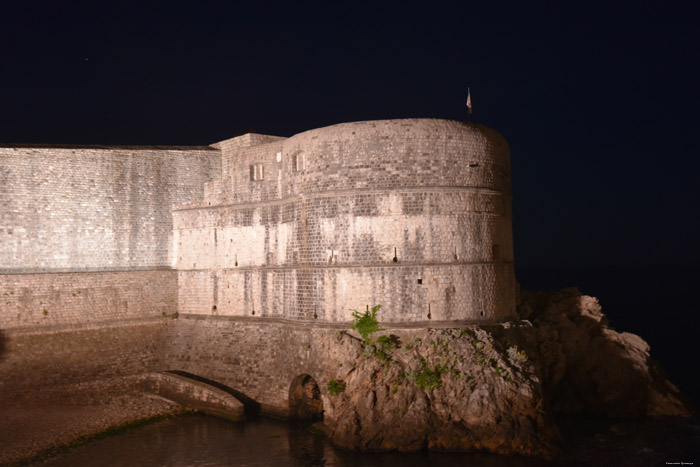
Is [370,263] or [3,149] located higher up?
[3,149]

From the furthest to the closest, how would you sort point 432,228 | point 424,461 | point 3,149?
point 3,149 → point 432,228 → point 424,461

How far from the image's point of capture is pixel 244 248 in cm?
2375

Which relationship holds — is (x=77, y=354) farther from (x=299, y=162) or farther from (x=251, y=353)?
(x=299, y=162)

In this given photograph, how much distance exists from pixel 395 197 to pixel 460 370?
19.0 ft

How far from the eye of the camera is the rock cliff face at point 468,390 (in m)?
17.8

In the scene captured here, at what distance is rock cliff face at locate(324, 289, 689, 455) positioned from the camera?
703 inches

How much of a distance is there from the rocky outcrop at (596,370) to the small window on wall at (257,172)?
36.8ft

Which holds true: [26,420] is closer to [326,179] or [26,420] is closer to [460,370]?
[326,179]

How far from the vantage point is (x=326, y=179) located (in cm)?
2078

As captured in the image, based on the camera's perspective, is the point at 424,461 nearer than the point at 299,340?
Yes

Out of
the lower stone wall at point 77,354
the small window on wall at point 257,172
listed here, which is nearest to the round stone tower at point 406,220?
the small window on wall at point 257,172

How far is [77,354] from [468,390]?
14.2m

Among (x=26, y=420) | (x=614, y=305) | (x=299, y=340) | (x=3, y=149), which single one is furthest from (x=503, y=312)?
(x=614, y=305)

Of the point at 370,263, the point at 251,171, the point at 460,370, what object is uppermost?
the point at 251,171
